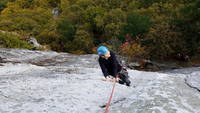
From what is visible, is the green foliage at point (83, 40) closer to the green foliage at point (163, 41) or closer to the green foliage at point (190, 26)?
the green foliage at point (163, 41)

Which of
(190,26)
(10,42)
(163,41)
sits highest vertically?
(190,26)

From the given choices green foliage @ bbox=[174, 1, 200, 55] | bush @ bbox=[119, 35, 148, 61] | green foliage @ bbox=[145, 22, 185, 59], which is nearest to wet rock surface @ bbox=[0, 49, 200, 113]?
bush @ bbox=[119, 35, 148, 61]

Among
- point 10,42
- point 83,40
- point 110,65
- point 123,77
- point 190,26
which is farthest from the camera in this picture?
point 83,40

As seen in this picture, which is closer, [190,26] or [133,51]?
[133,51]

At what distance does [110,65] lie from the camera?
8.74 meters

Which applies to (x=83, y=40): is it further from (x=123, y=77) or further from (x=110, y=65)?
(x=110, y=65)

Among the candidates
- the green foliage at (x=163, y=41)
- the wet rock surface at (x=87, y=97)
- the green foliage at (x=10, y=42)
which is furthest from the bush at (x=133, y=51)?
the wet rock surface at (x=87, y=97)

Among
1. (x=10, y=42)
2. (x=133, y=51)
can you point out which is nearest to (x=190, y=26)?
(x=133, y=51)

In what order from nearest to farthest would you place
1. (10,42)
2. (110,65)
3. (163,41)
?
(110,65) → (10,42) → (163,41)

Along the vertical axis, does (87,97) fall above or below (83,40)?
above

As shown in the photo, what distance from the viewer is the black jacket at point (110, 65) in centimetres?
855

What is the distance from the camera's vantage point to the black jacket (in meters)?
8.55

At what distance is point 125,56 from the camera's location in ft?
102

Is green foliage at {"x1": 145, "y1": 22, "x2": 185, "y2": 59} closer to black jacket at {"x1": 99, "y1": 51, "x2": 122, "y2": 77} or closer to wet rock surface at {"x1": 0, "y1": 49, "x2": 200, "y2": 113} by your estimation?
wet rock surface at {"x1": 0, "y1": 49, "x2": 200, "y2": 113}
